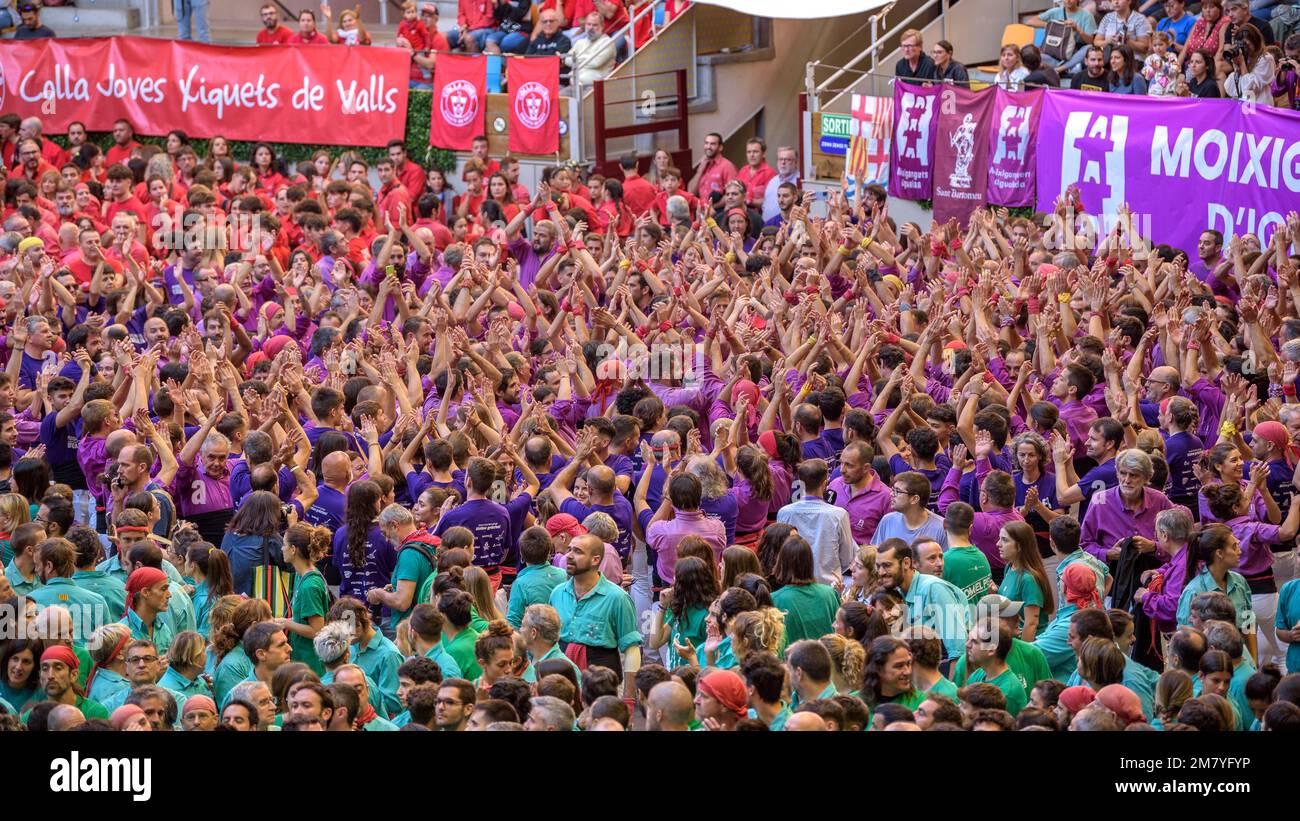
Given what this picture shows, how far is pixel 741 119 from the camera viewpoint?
69.2 feet

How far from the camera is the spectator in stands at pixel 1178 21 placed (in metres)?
17.3

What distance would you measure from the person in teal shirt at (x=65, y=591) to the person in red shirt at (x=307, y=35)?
12.8 m

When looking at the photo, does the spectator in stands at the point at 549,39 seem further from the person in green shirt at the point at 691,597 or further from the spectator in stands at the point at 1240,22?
the person in green shirt at the point at 691,597

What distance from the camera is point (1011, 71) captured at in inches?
696

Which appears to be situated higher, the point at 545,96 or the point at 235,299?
the point at 545,96

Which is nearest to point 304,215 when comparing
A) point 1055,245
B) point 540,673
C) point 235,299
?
point 235,299

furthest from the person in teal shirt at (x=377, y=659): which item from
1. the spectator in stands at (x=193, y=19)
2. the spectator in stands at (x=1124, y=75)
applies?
the spectator in stands at (x=193, y=19)

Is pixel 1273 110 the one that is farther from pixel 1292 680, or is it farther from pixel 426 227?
pixel 1292 680

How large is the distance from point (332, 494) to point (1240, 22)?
414 inches

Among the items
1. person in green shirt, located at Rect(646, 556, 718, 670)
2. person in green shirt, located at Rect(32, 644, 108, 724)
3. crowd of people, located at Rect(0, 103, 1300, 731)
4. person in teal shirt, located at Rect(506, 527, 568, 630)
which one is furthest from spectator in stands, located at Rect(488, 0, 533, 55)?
person in green shirt, located at Rect(32, 644, 108, 724)

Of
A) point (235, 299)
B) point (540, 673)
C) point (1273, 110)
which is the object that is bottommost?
point (540, 673)

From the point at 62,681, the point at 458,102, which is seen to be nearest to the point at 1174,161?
the point at 458,102

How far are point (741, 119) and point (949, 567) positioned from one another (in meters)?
13.6

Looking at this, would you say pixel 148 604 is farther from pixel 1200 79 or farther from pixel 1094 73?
pixel 1094 73
